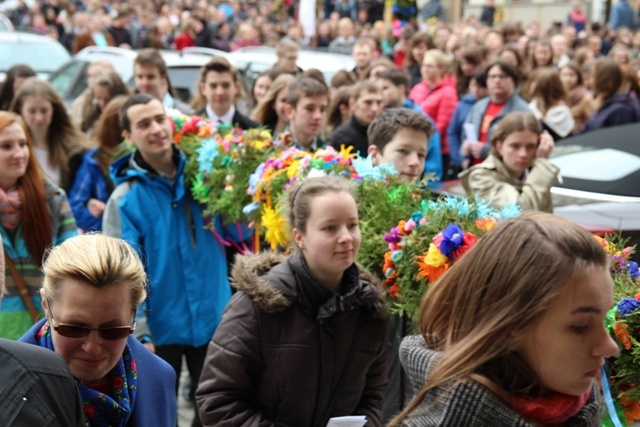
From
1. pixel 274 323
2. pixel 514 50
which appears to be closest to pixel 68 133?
pixel 274 323

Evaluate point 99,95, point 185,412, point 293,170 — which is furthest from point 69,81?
point 293,170

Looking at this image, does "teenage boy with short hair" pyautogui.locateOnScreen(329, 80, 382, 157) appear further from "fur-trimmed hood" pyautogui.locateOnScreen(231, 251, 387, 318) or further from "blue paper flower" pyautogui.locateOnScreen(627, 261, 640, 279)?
"blue paper flower" pyautogui.locateOnScreen(627, 261, 640, 279)

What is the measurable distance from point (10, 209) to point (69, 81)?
32.1ft

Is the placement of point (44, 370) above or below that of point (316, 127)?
above

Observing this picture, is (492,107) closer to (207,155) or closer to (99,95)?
(99,95)

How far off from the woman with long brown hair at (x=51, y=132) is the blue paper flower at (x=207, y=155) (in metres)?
1.46

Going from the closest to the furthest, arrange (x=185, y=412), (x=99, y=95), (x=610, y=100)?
1. (x=185, y=412)
2. (x=99, y=95)
3. (x=610, y=100)

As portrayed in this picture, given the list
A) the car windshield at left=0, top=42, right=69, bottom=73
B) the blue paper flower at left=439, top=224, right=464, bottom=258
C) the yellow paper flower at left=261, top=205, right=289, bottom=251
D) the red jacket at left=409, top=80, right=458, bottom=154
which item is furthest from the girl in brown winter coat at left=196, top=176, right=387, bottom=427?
the car windshield at left=0, top=42, right=69, bottom=73

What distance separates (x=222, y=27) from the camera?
25594 millimetres

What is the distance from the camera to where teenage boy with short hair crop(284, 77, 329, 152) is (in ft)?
23.4

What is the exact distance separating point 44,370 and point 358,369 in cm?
182

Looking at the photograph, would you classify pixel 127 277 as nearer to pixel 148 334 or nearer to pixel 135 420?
pixel 135 420

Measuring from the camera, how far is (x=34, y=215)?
5250 mm

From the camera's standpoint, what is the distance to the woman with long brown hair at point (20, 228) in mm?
5188
